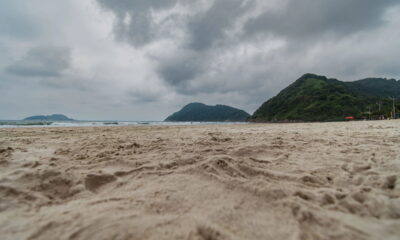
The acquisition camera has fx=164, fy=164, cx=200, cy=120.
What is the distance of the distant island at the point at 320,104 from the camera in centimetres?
7038

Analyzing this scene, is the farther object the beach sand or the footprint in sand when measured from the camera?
the footprint in sand

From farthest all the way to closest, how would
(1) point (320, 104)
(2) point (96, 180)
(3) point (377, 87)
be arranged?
(3) point (377, 87) → (1) point (320, 104) → (2) point (96, 180)

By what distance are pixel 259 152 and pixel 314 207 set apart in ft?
6.37

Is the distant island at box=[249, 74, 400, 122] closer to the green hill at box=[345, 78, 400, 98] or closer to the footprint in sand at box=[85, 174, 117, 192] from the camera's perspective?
the green hill at box=[345, 78, 400, 98]

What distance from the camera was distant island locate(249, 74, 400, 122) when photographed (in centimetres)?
7038

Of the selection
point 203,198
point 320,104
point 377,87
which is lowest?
point 203,198

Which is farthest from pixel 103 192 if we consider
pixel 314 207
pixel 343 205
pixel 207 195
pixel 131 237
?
pixel 343 205

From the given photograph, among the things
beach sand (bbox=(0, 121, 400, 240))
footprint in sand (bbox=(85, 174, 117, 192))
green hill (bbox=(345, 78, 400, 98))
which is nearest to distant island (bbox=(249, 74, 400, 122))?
green hill (bbox=(345, 78, 400, 98))

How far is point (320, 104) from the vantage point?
81.9 metres

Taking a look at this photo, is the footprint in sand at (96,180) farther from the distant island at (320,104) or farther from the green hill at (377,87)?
the green hill at (377,87)

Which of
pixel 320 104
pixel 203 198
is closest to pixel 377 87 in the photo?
pixel 320 104

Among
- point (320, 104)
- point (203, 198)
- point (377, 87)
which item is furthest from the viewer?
point (377, 87)

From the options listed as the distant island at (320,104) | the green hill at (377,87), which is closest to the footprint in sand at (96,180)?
the distant island at (320,104)

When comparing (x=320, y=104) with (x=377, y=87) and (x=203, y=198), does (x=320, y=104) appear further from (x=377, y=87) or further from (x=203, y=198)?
(x=377, y=87)
